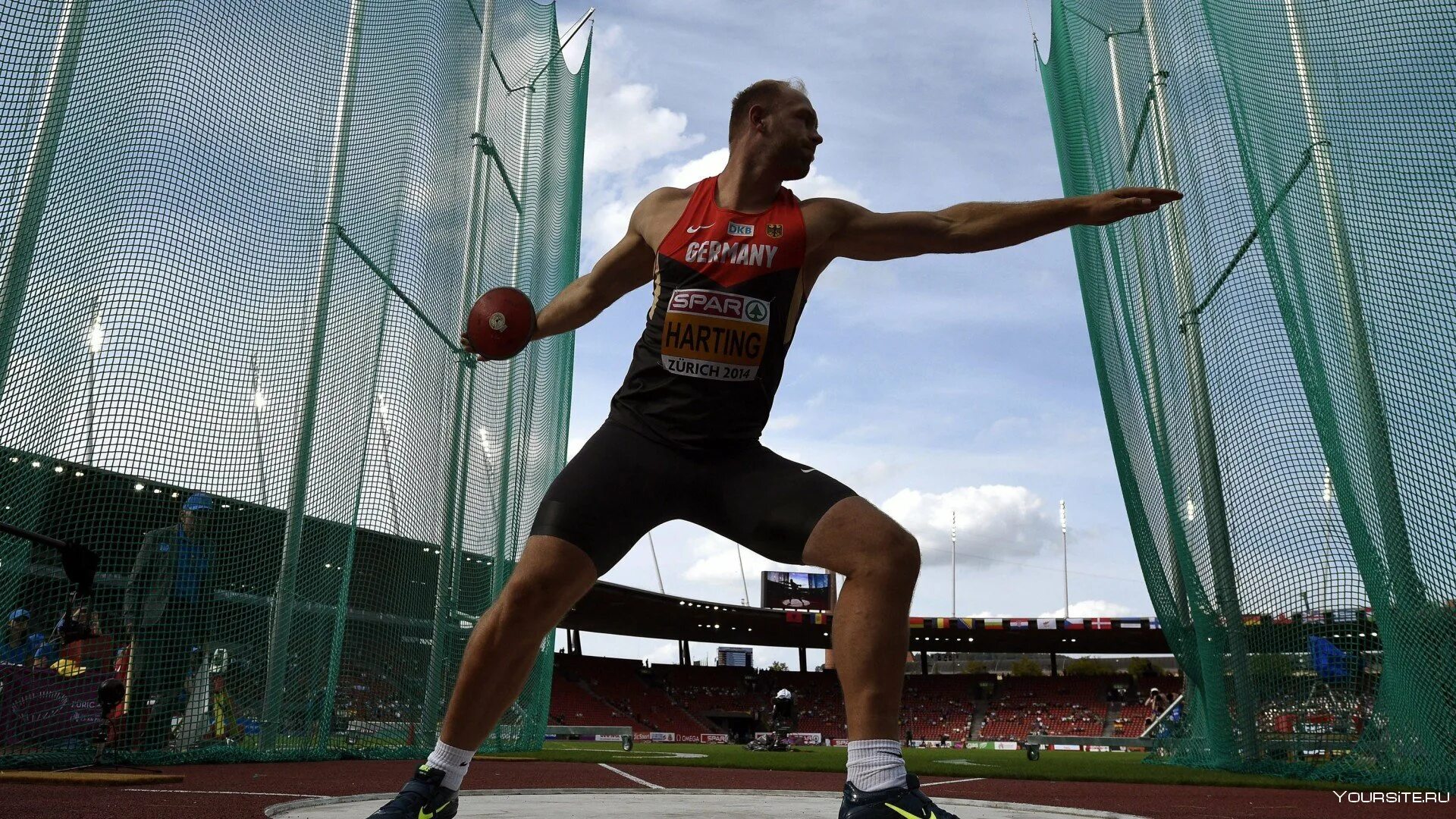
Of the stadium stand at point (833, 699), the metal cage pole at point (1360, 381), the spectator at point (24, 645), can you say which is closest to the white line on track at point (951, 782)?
the metal cage pole at point (1360, 381)

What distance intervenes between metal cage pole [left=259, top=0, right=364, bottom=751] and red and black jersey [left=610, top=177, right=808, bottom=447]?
408 cm

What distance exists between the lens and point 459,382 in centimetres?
809

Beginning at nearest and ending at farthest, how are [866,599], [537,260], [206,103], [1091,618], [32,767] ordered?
[866,599] < [32,767] < [206,103] < [537,260] < [1091,618]

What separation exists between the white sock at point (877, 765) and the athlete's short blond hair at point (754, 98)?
1622 mm

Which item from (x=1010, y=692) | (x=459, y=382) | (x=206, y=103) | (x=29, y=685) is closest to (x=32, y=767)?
(x=29, y=685)

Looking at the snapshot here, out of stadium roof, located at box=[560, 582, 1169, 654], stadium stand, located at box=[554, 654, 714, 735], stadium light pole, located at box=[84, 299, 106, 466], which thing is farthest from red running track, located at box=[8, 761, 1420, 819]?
stadium stand, located at box=[554, 654, 714, 735]

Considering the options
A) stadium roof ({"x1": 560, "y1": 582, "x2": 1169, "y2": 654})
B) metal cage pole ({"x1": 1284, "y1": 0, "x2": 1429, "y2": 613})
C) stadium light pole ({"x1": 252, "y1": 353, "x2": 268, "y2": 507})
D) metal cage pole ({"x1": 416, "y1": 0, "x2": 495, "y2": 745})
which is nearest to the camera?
metal cage pole ({"x1": 1284, "y1": 0, "x2": 1429, "y2": 613})

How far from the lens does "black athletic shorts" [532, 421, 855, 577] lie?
7.48 ft

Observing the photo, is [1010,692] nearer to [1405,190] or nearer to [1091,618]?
[1091,618]

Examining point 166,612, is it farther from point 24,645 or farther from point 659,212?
point 659,212

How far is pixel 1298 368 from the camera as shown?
5.16 m

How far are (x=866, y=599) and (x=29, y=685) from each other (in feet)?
14.3

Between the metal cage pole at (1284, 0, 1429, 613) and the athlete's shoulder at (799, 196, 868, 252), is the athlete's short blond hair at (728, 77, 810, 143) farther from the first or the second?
the metal cage pole at (1284, 0, 1429, 613)

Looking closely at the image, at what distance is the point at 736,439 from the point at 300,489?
14.5 ft
